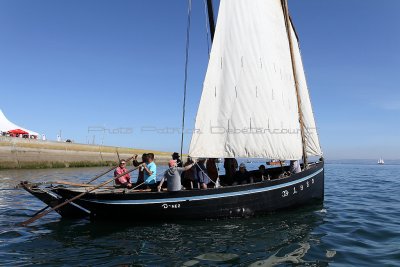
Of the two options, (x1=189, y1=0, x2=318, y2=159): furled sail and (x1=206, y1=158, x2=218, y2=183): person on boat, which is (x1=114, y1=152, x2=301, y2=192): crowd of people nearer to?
(x1=206, y1=158, x2=218, y2=183): person on boat

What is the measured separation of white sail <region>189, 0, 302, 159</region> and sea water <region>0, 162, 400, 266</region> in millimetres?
3303

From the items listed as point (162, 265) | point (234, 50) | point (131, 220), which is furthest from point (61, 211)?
point (234, 50)

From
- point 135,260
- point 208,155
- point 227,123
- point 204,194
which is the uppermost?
point 227,123

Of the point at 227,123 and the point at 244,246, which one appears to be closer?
the point at 244,246

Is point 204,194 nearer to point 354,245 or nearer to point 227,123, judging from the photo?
point 227,123

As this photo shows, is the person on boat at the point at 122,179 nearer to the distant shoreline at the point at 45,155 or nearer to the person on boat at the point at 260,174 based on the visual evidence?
the person on boat at the point at 260,174

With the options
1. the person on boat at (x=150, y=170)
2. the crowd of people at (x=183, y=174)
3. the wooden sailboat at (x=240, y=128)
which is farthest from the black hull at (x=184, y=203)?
the person on boat at (x=150, y=170)

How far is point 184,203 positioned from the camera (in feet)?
42.7

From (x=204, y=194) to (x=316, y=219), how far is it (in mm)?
5232

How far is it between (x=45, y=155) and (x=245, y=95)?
39943 millimetres

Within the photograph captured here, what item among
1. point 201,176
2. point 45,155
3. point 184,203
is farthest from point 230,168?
point 45,155

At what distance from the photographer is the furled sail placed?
49.4 ft

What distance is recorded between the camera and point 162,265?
8766 mm

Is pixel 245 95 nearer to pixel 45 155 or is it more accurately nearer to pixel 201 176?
pixel 201 176
